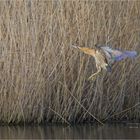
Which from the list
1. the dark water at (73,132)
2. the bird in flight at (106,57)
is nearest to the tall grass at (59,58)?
the dark water at (73,132)

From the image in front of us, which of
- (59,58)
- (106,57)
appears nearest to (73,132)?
(59,58)

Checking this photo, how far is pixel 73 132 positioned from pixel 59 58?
38.1 inches

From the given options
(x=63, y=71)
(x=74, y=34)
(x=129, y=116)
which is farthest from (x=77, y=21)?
(x=129, y=116)

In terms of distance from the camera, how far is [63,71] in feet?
22.0

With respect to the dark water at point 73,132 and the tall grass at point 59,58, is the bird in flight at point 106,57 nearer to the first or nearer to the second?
the dark water at point 73,132

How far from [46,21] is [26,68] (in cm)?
63

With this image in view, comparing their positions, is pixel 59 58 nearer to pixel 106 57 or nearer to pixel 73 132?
pixel 73 132

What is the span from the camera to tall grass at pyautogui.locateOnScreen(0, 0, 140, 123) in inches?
262

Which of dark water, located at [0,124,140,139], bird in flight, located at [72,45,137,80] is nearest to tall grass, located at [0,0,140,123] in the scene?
dark water, located at [0,124,140,139]

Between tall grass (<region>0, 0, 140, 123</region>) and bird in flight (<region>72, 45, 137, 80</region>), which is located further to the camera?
tall grass (<region>0, 0, 140, 123</region>)

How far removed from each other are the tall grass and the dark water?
18 centimetres

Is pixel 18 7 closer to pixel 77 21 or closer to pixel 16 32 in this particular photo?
pixel 16 32

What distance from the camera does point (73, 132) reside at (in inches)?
246

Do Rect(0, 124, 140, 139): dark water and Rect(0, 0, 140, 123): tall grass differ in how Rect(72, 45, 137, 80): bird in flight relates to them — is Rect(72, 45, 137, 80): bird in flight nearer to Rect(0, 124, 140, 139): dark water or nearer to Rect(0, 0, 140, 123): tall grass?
Rect(0, 124, 140, 139): dark water
